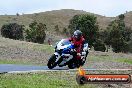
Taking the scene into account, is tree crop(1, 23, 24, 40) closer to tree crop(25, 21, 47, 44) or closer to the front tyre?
tree crop(25, 21, 47, 44)

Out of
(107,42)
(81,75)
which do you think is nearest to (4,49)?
(81,75)

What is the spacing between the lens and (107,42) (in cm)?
10188

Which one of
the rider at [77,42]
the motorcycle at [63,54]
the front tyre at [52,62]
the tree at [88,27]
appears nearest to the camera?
the rider at [77,42]

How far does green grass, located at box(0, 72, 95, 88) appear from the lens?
50.8ft

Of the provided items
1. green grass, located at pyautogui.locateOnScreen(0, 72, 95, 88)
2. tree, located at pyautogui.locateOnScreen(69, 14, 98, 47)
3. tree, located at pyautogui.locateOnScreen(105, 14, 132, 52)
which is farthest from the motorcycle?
tree, located at pyautogui.locateOnScreen(69, 14, 98, 47)

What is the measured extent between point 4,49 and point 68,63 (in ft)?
60.2

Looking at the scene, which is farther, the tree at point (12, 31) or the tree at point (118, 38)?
the tree at point (12, 31)

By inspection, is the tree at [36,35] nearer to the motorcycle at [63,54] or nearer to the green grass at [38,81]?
the motorcycle at [63,54]

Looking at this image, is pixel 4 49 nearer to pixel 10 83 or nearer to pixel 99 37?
pixel 10 83

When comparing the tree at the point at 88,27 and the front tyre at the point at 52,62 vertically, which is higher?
the front tyre at the point at 52,62

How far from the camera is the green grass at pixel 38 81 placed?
50.8 ft

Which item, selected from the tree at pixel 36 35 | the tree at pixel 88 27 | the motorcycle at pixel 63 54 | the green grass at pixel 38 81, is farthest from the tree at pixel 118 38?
the green grass at pixel 38 81

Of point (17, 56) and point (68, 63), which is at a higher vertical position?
point (68, 63)

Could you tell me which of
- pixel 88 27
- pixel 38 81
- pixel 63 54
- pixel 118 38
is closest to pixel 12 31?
pixel 88 27
